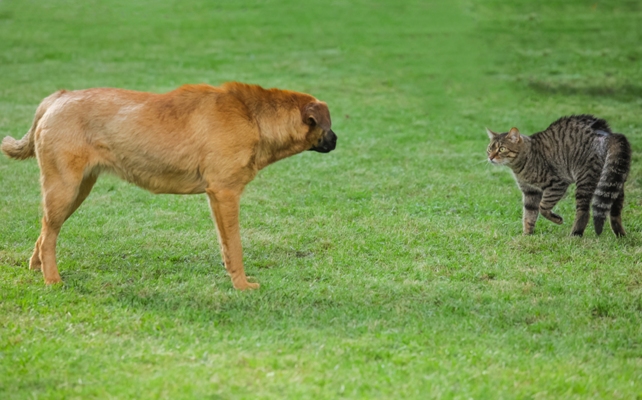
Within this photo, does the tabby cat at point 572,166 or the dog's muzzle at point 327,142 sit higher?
the dog's muzzle at point 327,142

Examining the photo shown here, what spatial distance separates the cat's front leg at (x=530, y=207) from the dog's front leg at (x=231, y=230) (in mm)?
3573

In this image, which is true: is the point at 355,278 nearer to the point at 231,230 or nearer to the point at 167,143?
the point at 231,230

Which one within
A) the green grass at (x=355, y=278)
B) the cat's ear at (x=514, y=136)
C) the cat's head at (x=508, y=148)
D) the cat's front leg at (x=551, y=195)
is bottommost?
the green grass at (x=355, y=278)

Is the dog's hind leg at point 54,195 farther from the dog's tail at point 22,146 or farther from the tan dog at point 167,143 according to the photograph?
the dog's tail at point 22,146

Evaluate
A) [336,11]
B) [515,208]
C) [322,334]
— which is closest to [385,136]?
[515,208]

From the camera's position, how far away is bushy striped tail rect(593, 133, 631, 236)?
809cm

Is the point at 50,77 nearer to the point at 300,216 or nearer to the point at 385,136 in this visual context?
the point at 385,136

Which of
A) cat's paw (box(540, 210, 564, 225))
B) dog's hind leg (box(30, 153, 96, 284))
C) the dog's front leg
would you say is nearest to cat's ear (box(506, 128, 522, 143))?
cat's paw (box(540, 210, 564, 225))

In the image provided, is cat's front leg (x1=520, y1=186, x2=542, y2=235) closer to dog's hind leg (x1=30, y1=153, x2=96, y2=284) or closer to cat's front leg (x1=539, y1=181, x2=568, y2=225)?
cat's front leg (x1=539, y1=181, x2=568, y2=225)

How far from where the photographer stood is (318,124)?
7164mm

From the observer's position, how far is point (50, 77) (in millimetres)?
19578

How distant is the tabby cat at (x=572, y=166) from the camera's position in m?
8.20

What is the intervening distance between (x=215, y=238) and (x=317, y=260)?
1.45 m

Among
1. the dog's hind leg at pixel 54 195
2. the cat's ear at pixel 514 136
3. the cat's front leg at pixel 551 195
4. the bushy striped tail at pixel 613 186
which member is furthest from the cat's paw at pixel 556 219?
the dog's hind leg at pixel 54 195
